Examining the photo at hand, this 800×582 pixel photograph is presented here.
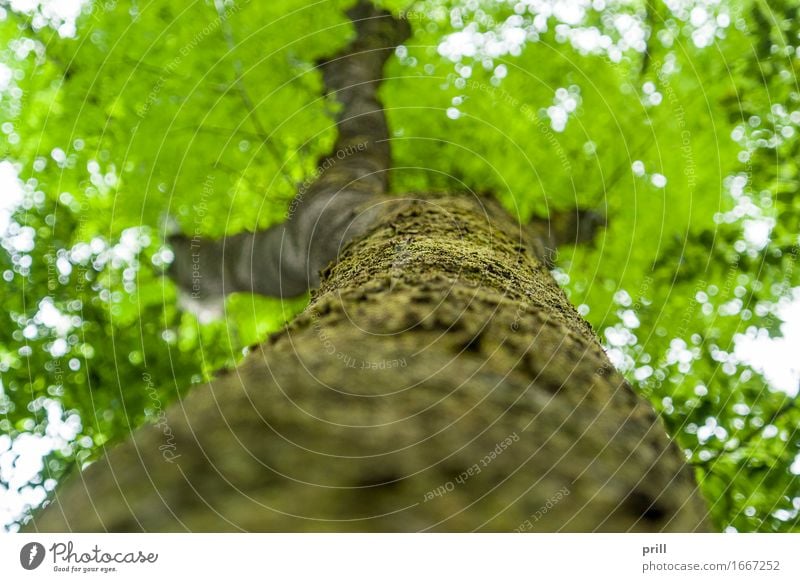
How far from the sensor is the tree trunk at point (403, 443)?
29.2 inches

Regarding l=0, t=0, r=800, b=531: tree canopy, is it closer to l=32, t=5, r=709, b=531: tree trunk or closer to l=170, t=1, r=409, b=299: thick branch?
l=170, t=1, r=409, b=299: thick branch

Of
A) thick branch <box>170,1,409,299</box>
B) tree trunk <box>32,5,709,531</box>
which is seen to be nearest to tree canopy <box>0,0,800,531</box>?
thick branch <box>170,1,409,299</box>

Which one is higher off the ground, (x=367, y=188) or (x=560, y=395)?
(x=367, y=188)

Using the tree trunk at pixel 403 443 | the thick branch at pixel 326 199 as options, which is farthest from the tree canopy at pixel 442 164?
the tree trunk at pixel 403 443

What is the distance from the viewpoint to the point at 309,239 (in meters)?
2.96

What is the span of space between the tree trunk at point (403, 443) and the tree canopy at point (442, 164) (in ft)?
7.42

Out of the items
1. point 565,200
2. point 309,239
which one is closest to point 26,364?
point 309,239
